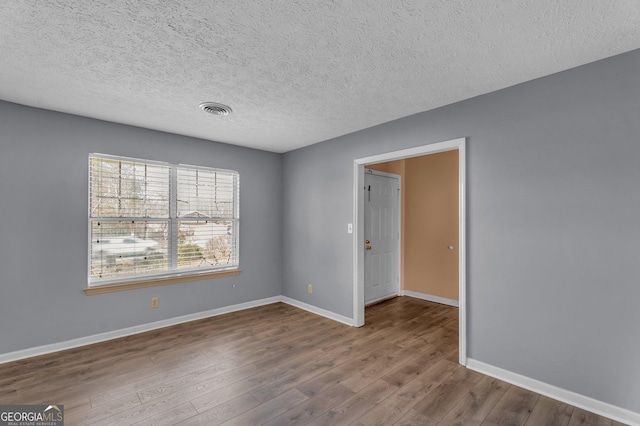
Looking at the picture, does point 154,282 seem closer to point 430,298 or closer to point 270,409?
point 270,409

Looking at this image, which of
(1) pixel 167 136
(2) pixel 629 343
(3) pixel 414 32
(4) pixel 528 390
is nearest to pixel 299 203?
(1) pixel 167 136

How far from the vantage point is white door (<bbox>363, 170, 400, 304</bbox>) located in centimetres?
466

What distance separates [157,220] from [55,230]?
993 millimetres

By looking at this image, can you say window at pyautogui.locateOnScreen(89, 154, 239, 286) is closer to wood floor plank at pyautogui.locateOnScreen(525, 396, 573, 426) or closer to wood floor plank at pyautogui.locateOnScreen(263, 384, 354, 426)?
wood floor plank at pyautogui.locateOnScreen(263, 384, 354, 426)

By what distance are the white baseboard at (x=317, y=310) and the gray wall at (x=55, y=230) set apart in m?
1.54

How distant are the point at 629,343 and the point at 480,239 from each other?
1148 millimetres

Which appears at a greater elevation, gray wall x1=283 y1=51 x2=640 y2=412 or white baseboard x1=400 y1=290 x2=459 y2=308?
gray wall x1=283 y1=51 x2=640 y2=412

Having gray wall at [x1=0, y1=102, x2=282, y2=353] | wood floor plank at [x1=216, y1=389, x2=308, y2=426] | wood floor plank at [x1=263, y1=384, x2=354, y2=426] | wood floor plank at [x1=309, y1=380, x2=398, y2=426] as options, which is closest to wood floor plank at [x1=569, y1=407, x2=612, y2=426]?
wood floor plank at [x1=309, y1=380, x2=398, y2=426]

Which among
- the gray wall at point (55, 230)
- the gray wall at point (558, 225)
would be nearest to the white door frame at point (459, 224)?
the gray wall at point (558, 225)

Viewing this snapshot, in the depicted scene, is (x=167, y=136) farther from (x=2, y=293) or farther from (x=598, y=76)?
(x=598, y=76)

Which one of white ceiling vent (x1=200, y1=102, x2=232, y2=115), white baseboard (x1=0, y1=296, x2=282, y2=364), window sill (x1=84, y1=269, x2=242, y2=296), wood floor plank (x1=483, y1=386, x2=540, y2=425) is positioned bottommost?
wood floor plank (x1=483, y1=386, x2=540, y2=425)

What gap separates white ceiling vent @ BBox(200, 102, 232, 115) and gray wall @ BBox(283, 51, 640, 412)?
6.83 feet

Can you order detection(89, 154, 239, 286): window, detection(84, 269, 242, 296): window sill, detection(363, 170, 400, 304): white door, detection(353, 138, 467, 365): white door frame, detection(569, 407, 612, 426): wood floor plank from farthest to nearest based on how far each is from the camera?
detection(363, 170, 400, 304): white door < detection(89, 154, 239, 286): window < detection(84, 269, 242, 296): window sill < detection(353, 138, 467, 365): white door frame < detection(569, 407, 612, 426): wood floor plank

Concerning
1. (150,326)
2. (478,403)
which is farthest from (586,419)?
(150,326)
